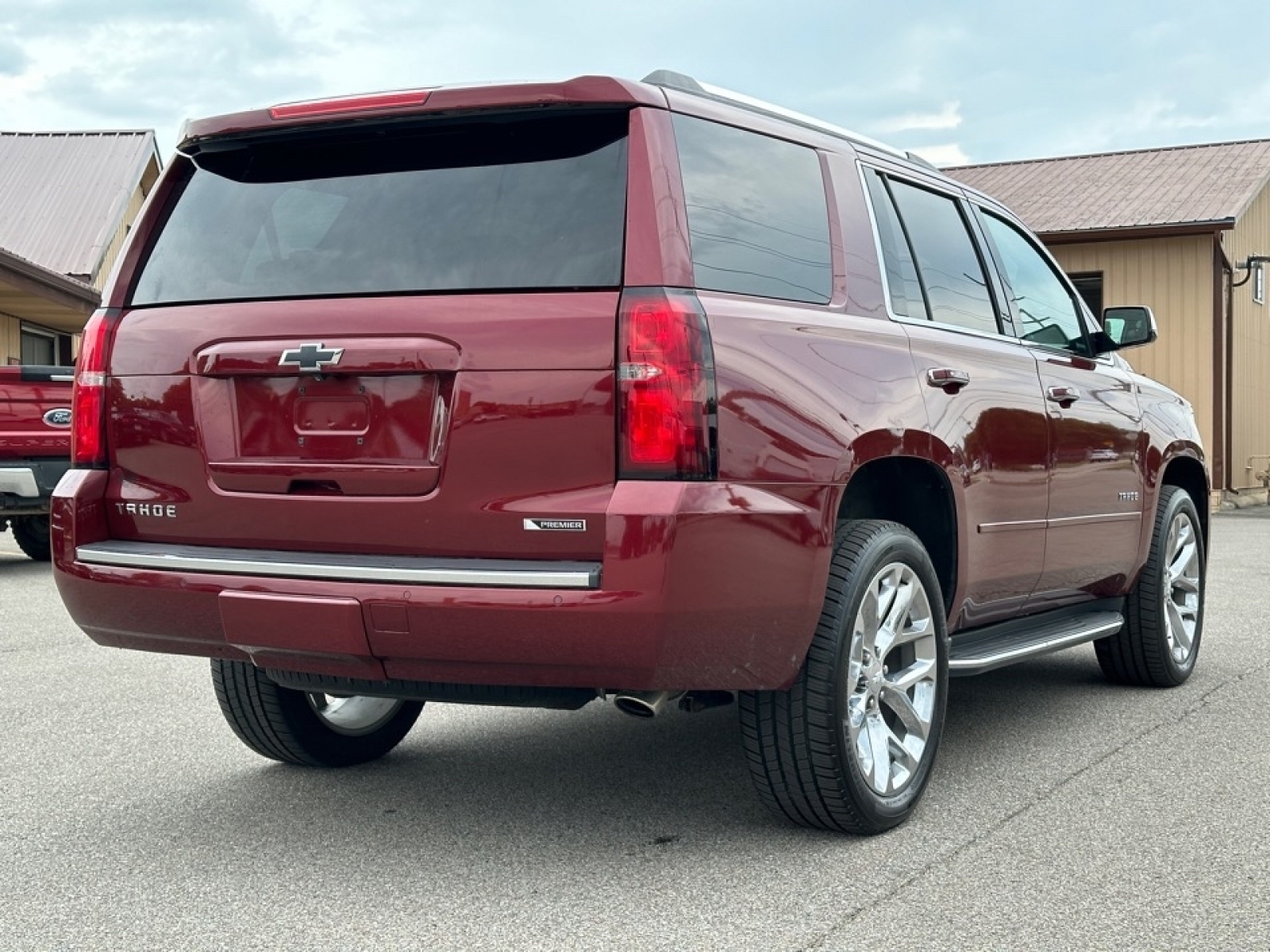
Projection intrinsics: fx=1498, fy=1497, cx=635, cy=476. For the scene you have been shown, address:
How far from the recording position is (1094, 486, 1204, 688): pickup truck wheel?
606cm

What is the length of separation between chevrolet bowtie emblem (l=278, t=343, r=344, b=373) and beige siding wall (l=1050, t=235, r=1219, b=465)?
18688mm

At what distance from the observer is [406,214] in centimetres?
373

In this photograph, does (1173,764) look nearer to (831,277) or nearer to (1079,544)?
(1079,544)

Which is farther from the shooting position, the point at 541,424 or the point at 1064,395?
the point at 1064,395

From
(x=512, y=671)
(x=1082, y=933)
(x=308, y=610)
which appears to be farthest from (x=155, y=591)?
(x=1082, y=933)

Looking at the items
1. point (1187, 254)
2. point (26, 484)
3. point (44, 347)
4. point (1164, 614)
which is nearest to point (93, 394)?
point (1164, 614)

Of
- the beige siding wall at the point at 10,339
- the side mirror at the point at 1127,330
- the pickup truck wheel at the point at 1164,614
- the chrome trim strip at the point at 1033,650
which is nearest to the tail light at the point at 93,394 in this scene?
the chrome trim strip at the point at 1033,650

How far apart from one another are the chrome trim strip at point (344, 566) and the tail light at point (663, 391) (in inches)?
10.8

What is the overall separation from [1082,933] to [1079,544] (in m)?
2.37

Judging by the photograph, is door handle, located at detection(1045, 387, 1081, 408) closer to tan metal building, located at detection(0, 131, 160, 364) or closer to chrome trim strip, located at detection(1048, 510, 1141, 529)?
chrome trim strip, located at detection(1048, 510, 1141, 529)

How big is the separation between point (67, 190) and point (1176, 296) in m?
18.5

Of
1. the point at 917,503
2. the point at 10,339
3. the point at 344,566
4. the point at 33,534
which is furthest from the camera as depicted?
the point at 10,339

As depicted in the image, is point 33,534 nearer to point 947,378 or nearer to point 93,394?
point 93,394

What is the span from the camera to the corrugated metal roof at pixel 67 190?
2423 centimetres
